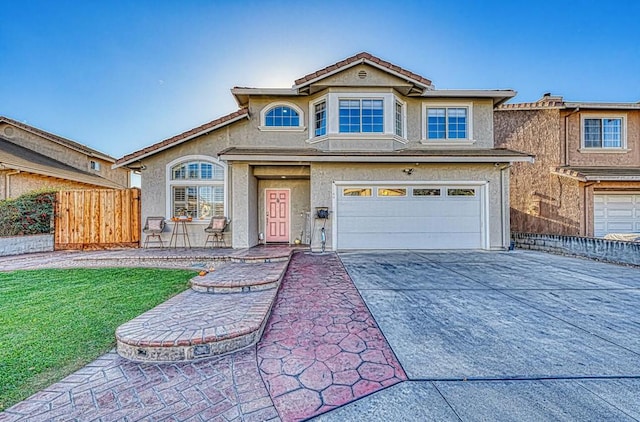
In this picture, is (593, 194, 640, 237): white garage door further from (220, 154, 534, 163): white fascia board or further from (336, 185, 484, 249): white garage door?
(336, 185, 484, 249): white garage door

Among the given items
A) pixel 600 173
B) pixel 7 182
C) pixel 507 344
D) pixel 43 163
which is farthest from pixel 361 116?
pixel 43 163

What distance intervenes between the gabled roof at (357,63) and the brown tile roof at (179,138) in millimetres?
2539

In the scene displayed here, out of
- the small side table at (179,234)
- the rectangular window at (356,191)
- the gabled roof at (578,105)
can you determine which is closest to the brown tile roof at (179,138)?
the small side table at (179,234)

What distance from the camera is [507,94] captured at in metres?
10.9

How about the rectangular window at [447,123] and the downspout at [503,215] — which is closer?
the downspout at [503,215]

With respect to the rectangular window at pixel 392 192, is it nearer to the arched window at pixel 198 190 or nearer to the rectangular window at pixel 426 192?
the rectangular window at pixel 426 192

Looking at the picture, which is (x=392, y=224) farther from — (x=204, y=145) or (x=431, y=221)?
(x=204, y=145)

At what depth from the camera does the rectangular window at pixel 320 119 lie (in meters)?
10.8

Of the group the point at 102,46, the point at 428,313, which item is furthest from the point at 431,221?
the point at 102,46

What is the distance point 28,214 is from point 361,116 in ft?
40.6

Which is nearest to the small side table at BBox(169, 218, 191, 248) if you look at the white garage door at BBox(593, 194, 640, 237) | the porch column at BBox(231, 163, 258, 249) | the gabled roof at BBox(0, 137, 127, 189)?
the porch column at BBox(231, 163, 258, 249)

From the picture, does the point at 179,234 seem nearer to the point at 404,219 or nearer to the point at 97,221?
the point at 97,221

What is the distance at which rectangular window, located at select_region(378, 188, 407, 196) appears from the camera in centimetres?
1042

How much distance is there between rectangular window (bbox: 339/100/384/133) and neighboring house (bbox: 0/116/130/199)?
958 centimetres
